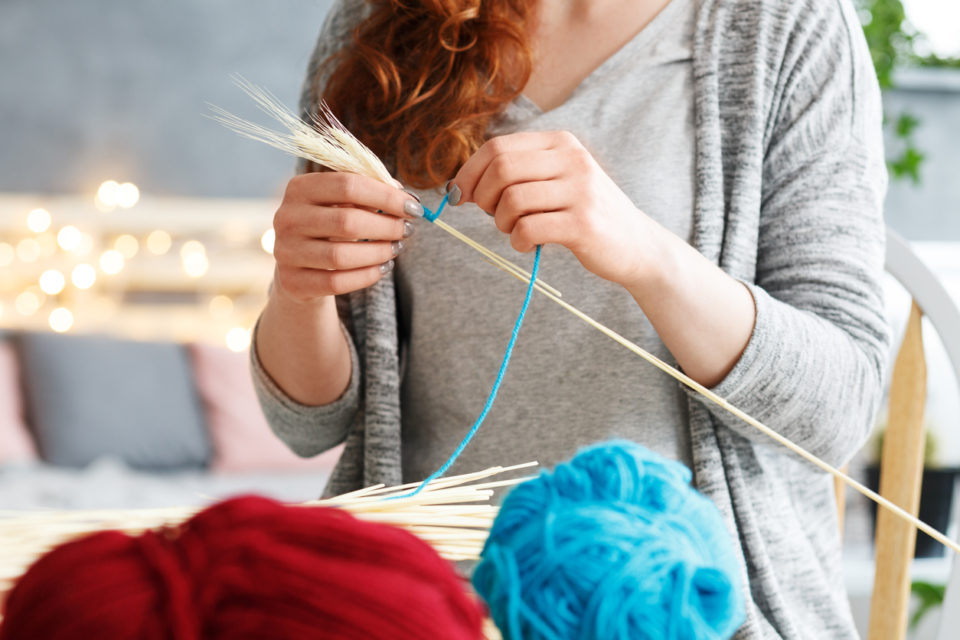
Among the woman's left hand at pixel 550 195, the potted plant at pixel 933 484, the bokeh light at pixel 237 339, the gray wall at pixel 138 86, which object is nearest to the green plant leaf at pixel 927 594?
the potted plant at pixel 933 484

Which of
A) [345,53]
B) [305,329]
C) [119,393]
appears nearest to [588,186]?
[305,329]

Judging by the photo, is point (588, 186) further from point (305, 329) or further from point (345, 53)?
point (345, 53)

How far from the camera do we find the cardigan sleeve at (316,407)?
827mm

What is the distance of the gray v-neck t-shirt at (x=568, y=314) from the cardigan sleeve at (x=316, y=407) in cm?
8

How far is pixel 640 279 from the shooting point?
0.58 metres

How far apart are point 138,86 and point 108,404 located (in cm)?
101

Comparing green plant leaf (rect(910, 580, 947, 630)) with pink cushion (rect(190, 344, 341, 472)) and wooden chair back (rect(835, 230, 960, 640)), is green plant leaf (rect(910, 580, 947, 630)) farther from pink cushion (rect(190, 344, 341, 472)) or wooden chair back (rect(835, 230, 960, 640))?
pink cushion (rect(190, 344, 341, 472))

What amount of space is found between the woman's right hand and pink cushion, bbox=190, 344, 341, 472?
1.68 metres

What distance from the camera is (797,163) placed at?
2.40ft

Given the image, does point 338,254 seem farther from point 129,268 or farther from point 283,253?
point 129,268

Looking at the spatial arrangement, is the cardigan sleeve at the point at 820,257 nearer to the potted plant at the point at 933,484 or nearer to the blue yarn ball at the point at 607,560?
the blue yarn ball at the point at 607,560

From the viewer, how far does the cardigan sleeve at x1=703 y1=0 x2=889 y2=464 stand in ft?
2.14

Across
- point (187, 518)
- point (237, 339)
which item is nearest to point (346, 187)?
point (187, 518)

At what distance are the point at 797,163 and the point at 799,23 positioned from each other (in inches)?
5.2
